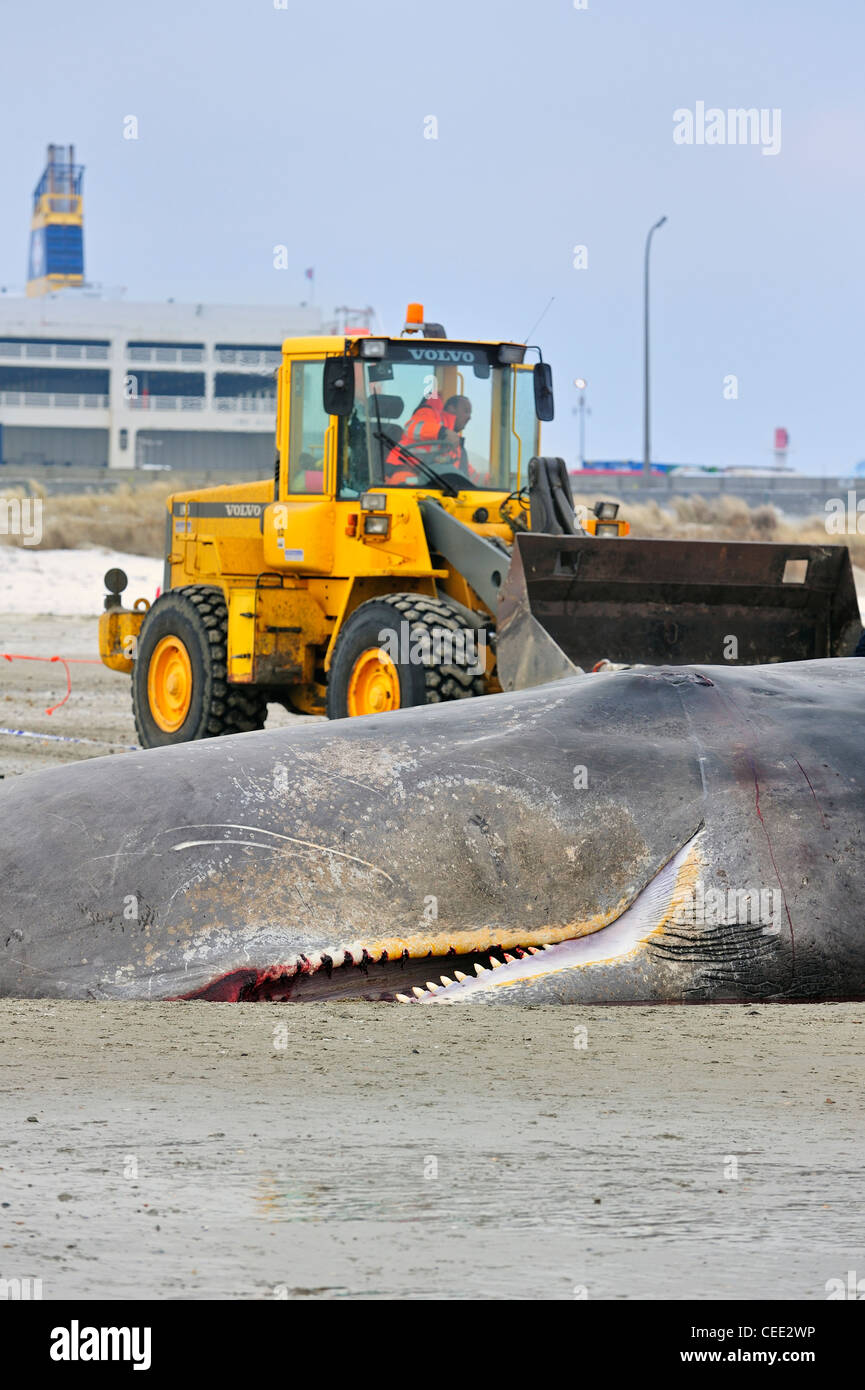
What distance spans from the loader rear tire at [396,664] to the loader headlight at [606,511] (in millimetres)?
1916

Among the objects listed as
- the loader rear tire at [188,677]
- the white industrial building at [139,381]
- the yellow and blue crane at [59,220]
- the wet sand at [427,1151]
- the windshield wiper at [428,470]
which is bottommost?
the wet sand at [427,1151]

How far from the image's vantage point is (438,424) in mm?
12023

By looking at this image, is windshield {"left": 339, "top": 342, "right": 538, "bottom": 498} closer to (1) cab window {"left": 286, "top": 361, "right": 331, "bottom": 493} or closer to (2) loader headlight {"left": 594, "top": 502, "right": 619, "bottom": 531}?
(1) cab window {"left": 286, "top": 361, "right": 331, "bottom": 493}

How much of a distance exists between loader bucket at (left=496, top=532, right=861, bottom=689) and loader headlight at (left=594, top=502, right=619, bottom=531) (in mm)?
1813

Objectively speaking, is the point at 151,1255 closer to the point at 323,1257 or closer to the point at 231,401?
the point at 323,1257

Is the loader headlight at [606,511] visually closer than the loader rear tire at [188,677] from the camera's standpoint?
Yes

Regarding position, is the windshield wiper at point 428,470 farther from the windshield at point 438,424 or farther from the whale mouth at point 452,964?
the whale mouth at point 452,964

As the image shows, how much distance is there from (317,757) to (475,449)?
6225mm

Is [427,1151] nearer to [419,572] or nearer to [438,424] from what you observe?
[419,572]

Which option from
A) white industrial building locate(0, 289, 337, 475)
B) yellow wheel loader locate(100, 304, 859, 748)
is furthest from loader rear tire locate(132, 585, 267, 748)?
white industrial building locate(0, 289, 337, 475)

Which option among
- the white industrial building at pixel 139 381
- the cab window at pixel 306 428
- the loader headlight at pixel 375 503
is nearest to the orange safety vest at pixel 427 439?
the loader headlight at pixel 375 503

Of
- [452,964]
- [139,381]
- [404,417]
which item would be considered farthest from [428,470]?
[139,381]

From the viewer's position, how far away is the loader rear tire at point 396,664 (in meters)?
10.1
